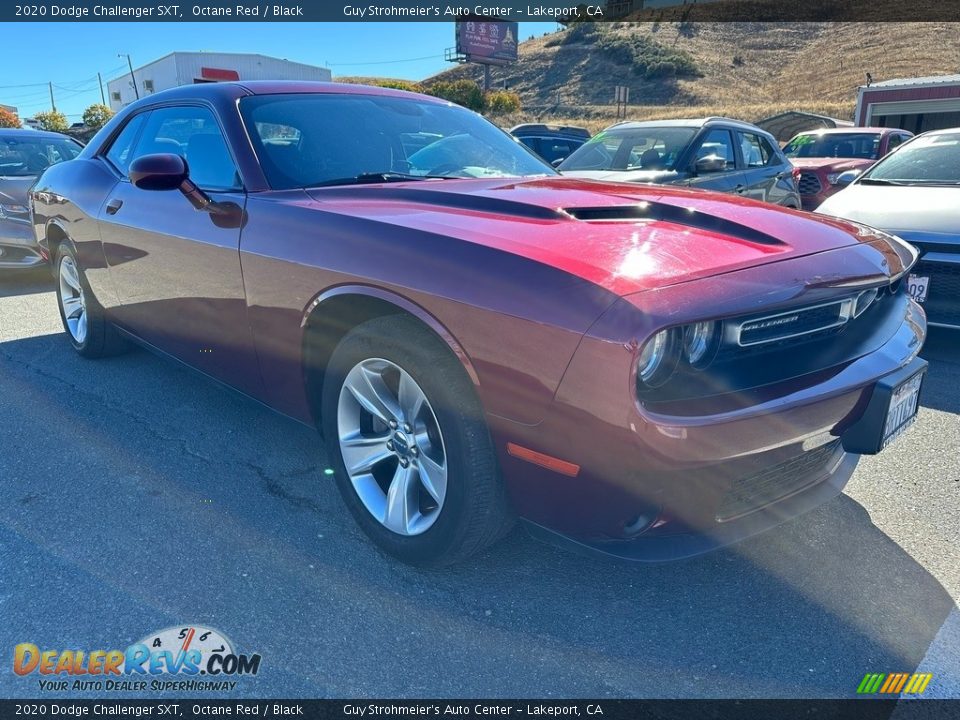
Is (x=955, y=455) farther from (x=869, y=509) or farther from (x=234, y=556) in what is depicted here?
(x=234, y=556)

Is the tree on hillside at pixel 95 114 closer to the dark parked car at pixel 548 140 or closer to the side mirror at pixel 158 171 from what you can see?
the dark parked car at pixel 548 140

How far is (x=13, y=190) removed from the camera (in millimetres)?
6840

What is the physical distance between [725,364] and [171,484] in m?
2.26

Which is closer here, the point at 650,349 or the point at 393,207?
the point at 650,349

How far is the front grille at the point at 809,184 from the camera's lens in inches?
416

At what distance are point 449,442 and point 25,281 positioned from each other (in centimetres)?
702

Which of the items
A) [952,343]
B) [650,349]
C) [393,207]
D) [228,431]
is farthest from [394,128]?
[952,343]

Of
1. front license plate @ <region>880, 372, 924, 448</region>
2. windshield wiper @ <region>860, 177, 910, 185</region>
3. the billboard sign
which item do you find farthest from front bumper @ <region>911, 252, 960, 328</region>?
the billboard sign

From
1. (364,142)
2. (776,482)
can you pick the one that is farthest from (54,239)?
(776,482)

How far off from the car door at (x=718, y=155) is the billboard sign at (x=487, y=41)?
136 ft

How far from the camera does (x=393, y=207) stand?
96.1 inches

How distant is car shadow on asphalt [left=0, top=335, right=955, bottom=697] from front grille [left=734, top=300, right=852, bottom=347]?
0.68 metres

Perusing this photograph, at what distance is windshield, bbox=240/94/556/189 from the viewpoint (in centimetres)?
284

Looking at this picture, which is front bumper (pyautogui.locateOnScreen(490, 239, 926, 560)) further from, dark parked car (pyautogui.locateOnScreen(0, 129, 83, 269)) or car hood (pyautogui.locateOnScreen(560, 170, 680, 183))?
dark parked car (pyautogui.locateOnScreen(0, 129, 83, 269))
